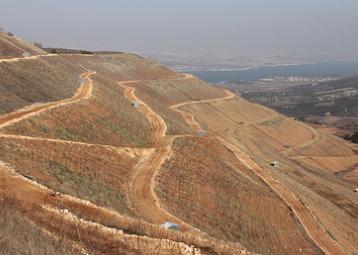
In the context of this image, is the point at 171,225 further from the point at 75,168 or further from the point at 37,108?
the point at 37,108

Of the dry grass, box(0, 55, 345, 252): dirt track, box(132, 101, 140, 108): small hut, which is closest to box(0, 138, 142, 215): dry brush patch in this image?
box(0, 55, 345, 252): dirt track

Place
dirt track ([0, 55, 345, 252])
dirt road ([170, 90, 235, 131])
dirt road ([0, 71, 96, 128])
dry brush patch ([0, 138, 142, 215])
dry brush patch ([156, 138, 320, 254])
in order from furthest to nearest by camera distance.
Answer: dirt road ([170, 90, 235, 131]) < dirt road ([0, 71, 96, 128]) < dry brush patch ([156, 138, 320, 254]) < dry brush patch ([0, 138, 142, 215]) < dirt track ([0, 55, 345, 252])

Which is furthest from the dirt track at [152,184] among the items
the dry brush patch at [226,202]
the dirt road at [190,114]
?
the dirt road at [190,114]

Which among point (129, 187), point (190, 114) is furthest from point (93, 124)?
point (190, 114)

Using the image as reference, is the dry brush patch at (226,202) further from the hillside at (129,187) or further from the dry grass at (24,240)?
the dry grass at (24,240)

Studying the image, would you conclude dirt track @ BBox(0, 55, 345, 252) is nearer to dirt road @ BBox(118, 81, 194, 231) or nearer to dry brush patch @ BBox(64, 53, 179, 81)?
dirt road @ BBox(118, 81, 194, 231)

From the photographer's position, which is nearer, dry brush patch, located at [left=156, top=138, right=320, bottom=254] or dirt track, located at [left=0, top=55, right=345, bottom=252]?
dirt track, located at [left=0, top=55, right=345, bottom=252]
